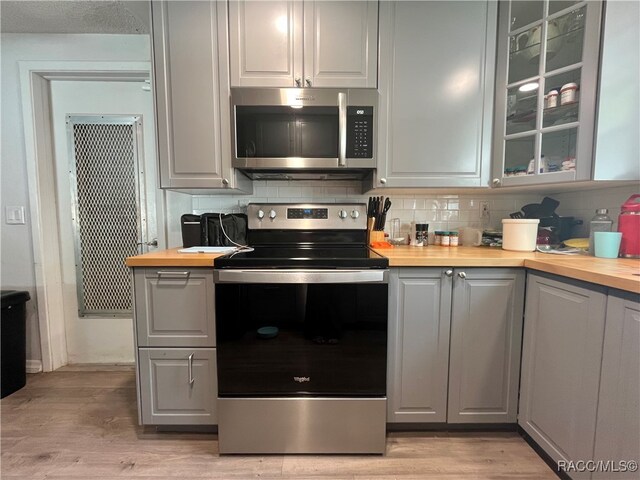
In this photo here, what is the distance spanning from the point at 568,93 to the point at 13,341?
3.44m

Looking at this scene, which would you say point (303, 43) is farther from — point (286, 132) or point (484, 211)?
point (484, 211)

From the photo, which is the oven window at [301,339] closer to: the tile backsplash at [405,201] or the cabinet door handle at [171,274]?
the cabinet door handle at [171,274]

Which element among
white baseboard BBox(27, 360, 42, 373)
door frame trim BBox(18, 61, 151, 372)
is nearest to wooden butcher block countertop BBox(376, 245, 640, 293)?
door frame trim BBox(18, 61, 151, 372)

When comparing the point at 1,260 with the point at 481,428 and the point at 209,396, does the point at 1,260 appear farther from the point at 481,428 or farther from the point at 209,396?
the point at 481,428

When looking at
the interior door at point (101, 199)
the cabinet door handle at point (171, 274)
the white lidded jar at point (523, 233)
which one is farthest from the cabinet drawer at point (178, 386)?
the white lidded jar at point (523, 233)

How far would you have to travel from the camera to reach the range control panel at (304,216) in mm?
1757

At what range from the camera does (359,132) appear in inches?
61.2

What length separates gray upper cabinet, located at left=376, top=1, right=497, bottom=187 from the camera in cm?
153

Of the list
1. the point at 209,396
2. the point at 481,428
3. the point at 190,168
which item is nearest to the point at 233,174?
the point at 190,168

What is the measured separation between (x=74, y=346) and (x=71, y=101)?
1.82 metres

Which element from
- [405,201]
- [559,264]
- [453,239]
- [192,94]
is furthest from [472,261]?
[192,94]

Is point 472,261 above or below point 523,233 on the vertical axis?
below

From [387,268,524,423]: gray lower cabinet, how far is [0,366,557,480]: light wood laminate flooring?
0.43ft

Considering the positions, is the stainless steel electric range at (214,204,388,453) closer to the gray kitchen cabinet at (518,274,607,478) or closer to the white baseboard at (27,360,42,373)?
the gray kitchen cabinet at (518,274,607,478)
